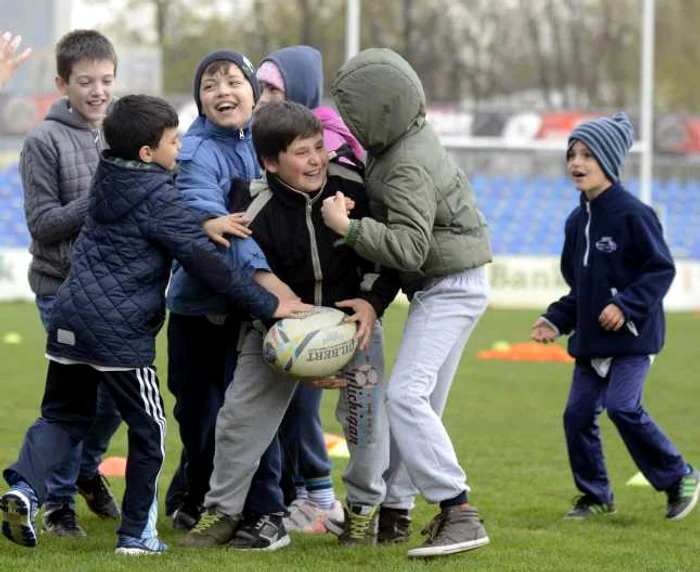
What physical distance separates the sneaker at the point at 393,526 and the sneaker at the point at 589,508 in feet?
3.86

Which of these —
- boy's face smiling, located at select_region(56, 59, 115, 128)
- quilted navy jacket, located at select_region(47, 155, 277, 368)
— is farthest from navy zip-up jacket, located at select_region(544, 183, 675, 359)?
boy's face smiling, located at select_region(56, 59, 115, 128)

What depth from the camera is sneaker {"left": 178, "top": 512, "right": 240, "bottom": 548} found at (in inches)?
228

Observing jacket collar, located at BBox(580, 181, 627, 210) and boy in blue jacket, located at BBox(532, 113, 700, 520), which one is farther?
jacket collar, located at BBox(580, 181, 627, 210)

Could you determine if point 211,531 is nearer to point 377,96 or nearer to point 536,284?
point 377,96

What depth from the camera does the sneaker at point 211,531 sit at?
5.80m

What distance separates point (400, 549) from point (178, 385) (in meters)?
1.15

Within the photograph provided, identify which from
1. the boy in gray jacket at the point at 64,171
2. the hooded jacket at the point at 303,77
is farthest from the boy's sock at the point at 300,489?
the hooded jacket at the point at 303,77

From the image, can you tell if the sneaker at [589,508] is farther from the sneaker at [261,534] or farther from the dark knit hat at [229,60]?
the dark knit hat at [229,60]

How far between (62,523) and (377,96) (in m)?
2.21

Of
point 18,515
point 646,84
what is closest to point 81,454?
point 18,515

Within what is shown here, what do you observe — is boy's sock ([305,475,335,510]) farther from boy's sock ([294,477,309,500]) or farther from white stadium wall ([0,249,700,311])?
white stadium wall ([0,249,700,311])

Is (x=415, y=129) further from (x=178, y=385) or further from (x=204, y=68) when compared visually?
(x=178, y=385)

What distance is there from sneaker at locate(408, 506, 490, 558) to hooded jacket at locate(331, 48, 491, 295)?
91cm

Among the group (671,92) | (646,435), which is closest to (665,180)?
(671,92)
